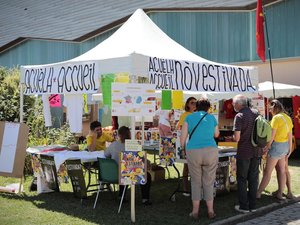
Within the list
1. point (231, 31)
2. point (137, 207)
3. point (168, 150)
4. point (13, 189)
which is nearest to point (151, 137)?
point (231, 31)

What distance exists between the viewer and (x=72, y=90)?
23.7 ft

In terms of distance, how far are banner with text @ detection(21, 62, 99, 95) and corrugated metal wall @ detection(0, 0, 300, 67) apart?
10.1 meters

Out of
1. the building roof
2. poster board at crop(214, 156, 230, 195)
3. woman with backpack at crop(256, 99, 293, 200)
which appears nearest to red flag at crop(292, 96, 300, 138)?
woman with backpack at crop(256, 99, 293, 200)

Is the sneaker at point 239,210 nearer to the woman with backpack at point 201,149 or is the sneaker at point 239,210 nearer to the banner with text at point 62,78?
the woman with backpack at point 201,149

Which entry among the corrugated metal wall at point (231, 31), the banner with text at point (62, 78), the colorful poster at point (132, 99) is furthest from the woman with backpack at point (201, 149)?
the corrugated metal wall at point (231, 31)

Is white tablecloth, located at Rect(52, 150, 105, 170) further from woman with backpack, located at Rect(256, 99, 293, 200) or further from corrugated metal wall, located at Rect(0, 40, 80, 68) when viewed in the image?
corrugated metal wall, located at Rect(0, 40, 80, 68)

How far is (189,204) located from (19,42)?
64.8ft

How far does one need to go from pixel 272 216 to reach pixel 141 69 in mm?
3077

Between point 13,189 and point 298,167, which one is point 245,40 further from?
point 13,189

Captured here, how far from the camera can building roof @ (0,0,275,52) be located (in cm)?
2368

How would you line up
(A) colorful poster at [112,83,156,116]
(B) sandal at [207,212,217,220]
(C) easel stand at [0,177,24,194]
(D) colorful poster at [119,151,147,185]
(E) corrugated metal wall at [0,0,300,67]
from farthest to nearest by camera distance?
(E) corrugated metal wall at [0,0,300,67], (C) easel stand at [0,177,24,194], (B) sandal at [207,212,217,220], (D) colorful poster at [119,151,147,185], (A) colorful poster at [112,83,156,116]

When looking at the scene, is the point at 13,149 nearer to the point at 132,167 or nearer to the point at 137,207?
the point at 137,207

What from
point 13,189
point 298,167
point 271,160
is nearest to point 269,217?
point 271,160

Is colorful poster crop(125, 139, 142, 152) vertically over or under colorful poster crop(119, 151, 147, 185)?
over
